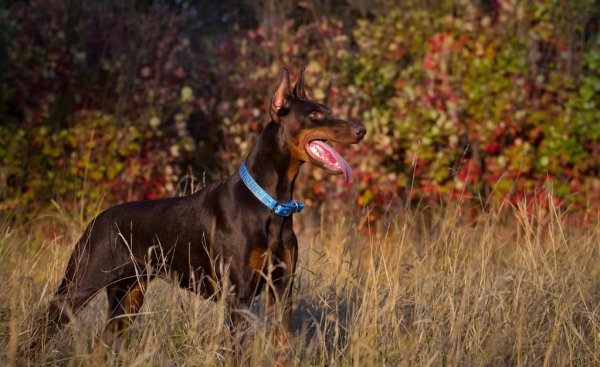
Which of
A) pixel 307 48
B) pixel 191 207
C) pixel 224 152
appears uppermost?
pixel 307 48

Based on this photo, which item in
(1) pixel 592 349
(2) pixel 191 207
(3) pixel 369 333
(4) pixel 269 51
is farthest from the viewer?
(4) pixel 269 51

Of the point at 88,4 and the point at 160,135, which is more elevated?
the point at 88,4

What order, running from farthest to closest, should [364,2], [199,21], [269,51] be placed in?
1. [199,21]
2. [364,2]
3. [269,51]

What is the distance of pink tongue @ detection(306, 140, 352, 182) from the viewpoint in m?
4.14

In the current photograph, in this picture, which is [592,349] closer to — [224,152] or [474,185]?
[474,185]

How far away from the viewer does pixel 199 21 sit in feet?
37.6

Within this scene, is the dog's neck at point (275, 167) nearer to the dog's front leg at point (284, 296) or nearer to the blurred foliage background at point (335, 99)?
the dog's front leg at point (284, 296)

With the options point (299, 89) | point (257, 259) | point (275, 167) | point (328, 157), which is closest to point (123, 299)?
point (257, 259)

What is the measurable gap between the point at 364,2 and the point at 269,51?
2053 mm

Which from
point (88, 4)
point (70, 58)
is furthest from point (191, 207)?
point (88, 4)

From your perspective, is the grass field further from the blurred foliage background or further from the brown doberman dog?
the blurred foliage background

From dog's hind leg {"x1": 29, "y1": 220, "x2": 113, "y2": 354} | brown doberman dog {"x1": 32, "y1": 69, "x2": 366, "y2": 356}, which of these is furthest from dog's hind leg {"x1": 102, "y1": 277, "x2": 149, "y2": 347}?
dog's hind leg {"x1": 29, "y1": 220, "x2": 113, "y2": 354}

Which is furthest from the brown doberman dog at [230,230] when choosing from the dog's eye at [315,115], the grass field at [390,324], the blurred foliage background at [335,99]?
the blurred foliage background at [335,99]

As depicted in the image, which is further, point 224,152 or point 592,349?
point 224,152
